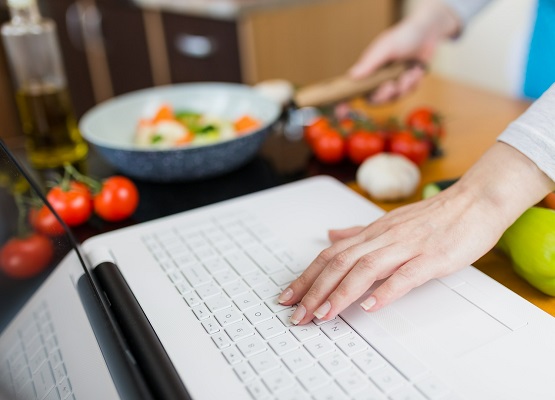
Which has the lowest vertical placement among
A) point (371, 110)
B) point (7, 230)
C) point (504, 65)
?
point (504, 65)

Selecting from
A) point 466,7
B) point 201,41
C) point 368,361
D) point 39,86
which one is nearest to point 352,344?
point 368,361

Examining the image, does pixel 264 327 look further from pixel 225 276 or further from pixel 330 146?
pixel 330 146

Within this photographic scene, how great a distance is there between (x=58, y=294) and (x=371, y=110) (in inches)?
35.6

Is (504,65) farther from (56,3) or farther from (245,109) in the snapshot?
(56,3)

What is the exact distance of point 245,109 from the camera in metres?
1.12

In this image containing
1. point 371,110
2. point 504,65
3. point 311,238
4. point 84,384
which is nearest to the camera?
point 84,384

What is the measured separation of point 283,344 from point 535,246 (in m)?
0.29

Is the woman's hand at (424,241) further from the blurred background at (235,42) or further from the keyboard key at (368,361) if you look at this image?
the blurred background at (235,42)

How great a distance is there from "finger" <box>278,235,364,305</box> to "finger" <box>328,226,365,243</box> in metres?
0.08

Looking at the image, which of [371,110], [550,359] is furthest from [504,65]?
[550,359]

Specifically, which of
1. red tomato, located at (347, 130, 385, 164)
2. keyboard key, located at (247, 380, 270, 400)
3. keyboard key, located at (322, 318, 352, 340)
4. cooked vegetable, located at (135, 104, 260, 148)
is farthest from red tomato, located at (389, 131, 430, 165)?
keyboard key, located at (247, 380, 270, 400)

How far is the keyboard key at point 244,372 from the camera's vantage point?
0.51 m

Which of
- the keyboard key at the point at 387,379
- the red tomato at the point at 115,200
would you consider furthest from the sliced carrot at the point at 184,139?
the keyboard key at the point at 387,379

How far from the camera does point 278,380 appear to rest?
0.50 metres
